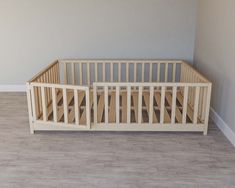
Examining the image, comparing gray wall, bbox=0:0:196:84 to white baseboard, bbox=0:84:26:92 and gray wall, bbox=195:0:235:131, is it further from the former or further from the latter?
gray wall, bbox=195:0:235:131

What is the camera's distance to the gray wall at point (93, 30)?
4.52 metres

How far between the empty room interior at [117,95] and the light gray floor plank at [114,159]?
0.01 m

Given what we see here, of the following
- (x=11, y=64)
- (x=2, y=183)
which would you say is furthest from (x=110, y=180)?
(x=11, y=64)

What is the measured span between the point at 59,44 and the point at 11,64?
919mm

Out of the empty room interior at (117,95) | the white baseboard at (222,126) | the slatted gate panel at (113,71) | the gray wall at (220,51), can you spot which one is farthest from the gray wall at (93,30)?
the white baseboard at (222,126)

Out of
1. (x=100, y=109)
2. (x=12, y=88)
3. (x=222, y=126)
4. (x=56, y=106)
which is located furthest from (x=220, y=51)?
(x=12, y=88)

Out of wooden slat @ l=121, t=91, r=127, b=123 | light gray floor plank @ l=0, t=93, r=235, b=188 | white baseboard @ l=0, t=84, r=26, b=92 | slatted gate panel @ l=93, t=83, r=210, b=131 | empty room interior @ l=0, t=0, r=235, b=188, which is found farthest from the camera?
white baseboard @ l=0, t=84, r=26, b=92

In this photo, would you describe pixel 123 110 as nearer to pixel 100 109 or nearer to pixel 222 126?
pixel 100 109

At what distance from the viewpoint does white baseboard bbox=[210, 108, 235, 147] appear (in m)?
3.06

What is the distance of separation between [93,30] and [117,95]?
1.87m

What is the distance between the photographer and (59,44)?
15.5 ft

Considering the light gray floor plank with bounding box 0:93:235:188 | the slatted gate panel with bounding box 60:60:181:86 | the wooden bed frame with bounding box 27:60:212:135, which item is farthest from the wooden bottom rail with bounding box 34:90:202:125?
the slatted gate panel with bounding box 60:60:181:86

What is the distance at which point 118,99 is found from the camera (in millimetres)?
3168

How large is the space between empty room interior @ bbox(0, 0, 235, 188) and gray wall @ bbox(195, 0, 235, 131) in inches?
0.5
